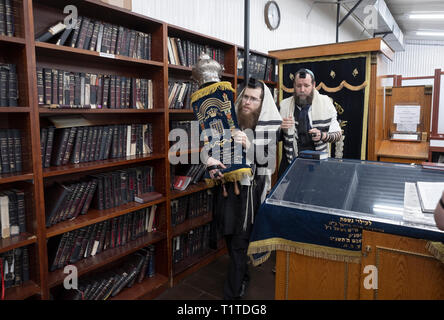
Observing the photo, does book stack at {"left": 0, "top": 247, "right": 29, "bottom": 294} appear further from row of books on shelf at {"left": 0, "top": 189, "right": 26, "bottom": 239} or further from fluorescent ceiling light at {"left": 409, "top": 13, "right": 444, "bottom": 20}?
fluorescent ceiling light at {"left": 409, "top": 13, "right": 444, "bottom": 20}

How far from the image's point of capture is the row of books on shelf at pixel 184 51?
8.28 ft

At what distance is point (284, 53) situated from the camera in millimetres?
4066

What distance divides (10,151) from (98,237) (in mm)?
779

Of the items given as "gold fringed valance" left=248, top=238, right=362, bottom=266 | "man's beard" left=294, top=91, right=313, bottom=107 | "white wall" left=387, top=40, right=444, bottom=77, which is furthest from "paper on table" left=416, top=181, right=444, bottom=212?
"white wall" left=387, top=40, right=444, bottom=77

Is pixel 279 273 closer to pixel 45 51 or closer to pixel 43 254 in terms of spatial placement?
pixel 43 254

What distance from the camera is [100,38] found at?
206 cm

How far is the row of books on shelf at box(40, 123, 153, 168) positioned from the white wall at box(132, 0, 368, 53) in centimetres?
104

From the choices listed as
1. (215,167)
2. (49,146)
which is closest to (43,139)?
(49,146)

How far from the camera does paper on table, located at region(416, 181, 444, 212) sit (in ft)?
4.28

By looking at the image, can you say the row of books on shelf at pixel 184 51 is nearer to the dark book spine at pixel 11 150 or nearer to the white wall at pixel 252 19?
the white wall at pixel 252 19
